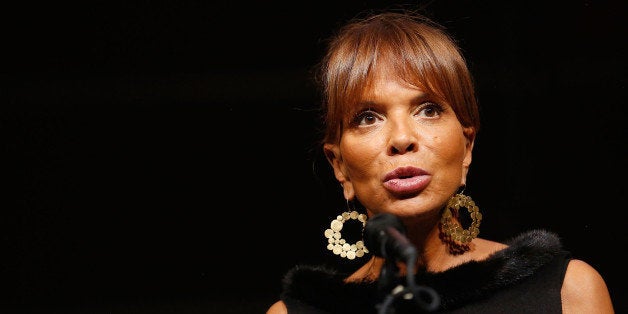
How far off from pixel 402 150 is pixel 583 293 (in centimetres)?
46

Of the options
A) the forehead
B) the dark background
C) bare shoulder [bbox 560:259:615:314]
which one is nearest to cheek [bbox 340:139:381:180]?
the forehead

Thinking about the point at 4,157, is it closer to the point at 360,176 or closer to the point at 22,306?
the point at 22,306

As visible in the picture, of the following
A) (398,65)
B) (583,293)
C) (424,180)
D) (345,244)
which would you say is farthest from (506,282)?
(398,65)

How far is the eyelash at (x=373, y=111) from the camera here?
1.91 meters

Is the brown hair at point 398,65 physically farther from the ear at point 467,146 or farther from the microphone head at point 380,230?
the microphone head at point 380,230

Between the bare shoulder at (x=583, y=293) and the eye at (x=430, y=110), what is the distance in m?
0.41

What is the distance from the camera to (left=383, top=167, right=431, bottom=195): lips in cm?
183

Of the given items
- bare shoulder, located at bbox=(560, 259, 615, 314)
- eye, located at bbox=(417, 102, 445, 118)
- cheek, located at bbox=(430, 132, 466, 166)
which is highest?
eye, located at bbox=(417, 102, 445, 118)

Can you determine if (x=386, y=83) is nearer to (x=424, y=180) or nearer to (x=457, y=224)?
(x=424, y=180)

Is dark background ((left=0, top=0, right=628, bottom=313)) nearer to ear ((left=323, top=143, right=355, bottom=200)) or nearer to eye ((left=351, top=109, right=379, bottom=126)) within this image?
ear ((left=323, top=143, right=355, bottom=200))

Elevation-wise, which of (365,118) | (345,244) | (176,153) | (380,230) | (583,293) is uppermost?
(176,153)

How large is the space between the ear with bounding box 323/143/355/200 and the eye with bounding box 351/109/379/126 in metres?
0.10

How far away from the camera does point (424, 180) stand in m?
1.84

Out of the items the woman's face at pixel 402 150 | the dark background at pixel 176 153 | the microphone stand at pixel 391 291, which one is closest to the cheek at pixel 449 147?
the woman's face at pixel 402 150
